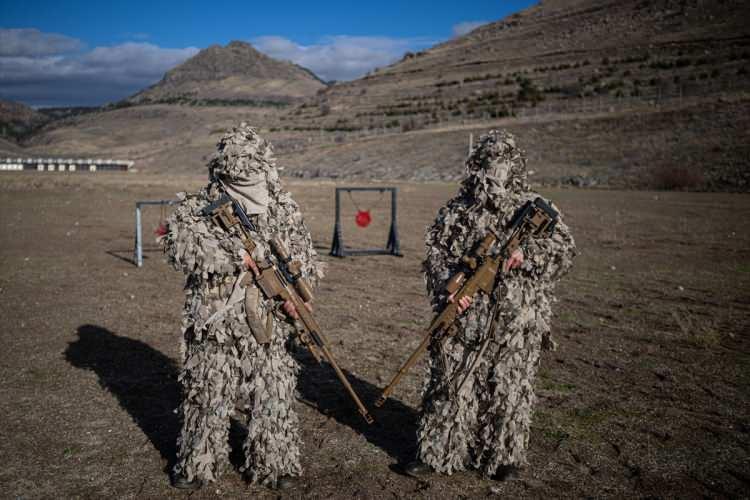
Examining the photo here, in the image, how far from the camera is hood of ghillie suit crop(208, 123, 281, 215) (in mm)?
4121

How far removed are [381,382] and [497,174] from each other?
3105 mm

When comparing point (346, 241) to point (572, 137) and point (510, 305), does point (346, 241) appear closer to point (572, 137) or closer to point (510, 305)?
point (510, 305)

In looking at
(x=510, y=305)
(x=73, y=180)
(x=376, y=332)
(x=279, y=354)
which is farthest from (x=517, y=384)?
(x=73, y=180)

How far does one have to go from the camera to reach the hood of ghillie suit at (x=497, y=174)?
4277 mm

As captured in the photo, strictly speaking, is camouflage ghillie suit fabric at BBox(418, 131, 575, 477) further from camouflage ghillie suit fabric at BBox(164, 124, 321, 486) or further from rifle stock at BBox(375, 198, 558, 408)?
camouflage ghillie suit fabric at BBox(164, 124, 321, 486)

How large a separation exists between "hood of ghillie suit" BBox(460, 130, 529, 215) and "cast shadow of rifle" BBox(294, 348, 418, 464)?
2193 millimetres

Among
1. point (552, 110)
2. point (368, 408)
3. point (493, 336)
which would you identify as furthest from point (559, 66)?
point (493, 336)

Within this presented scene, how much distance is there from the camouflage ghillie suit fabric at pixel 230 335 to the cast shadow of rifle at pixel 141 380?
1.90ft

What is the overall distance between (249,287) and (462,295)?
153 cm

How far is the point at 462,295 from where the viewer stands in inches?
167

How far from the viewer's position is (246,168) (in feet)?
13.5

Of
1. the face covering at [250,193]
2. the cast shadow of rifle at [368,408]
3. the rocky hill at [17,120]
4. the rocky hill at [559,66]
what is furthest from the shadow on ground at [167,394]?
the rocky hill at [17,120]

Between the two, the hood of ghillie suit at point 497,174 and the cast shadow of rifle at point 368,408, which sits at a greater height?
the hood of ghillie suit at point 497,174

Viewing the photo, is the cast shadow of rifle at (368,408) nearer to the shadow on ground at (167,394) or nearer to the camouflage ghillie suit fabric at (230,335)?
the shadow on ground at (167,394)
